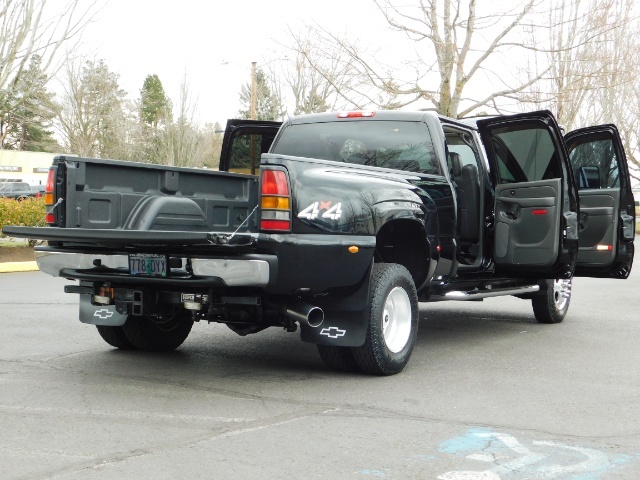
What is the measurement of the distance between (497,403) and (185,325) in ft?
10.1

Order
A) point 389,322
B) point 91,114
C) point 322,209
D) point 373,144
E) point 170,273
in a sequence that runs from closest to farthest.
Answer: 1. point 170,273
2. point 322,209
3. point 389,322
4. point 373,144
5. point 91,114

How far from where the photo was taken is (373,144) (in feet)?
26.1

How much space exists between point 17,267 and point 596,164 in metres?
11.0

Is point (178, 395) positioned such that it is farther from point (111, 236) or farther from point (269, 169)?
point (269, 169)

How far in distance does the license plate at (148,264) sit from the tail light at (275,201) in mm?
739

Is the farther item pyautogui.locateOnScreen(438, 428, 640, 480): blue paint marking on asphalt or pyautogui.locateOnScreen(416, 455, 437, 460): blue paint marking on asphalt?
pyautogui.locateOnScreen(416, 455, 437, 460): blue paint marking on asphalt

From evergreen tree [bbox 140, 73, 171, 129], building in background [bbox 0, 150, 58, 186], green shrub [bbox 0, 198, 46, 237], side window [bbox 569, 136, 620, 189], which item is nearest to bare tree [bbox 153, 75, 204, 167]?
evergreen tree [bbox 140, 73, 171, 129]

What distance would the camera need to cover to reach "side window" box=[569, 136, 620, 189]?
392 inches

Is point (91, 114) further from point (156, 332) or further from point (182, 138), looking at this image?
point (156, 332)

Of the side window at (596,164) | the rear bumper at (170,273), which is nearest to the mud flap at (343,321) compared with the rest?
the rear bumper at (170,273)

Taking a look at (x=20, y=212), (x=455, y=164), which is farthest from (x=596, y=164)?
(x=20, y=212)

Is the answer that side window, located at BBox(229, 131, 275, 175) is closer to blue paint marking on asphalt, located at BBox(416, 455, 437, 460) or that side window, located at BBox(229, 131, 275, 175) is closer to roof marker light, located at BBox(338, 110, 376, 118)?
roof marker light, located at BBox(338, 110, 376, 118)

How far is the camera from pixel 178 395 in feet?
19.6

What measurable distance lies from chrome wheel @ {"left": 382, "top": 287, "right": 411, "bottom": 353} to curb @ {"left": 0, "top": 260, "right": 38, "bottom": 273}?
1132 cm
